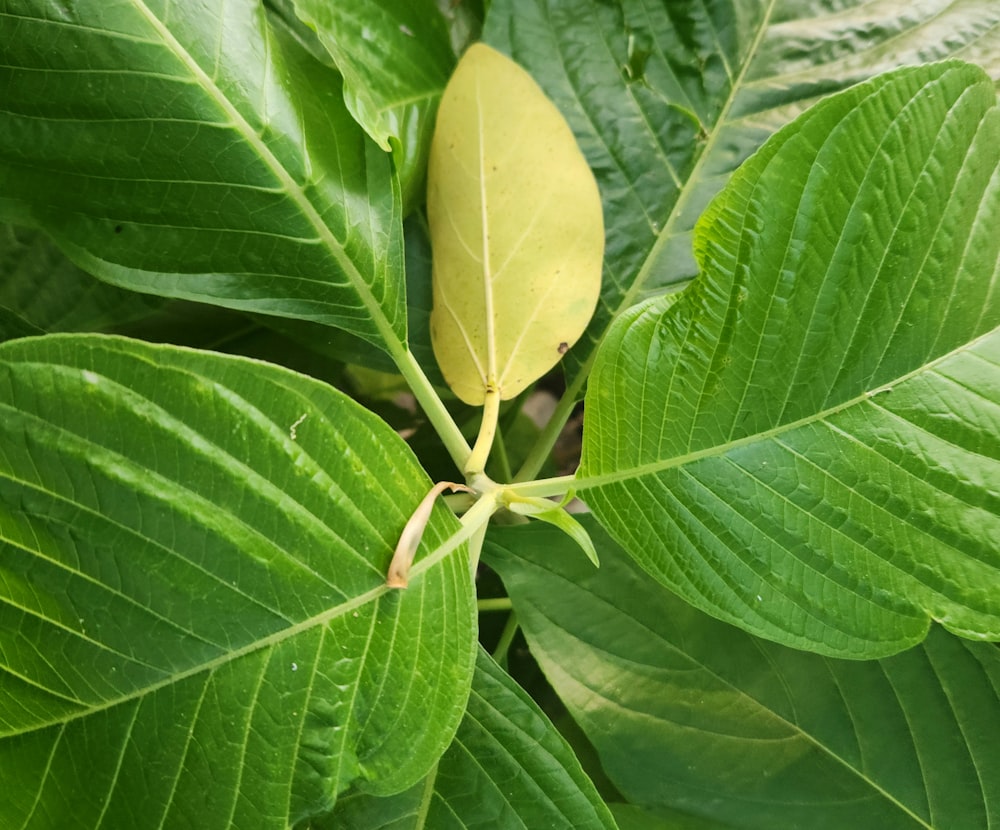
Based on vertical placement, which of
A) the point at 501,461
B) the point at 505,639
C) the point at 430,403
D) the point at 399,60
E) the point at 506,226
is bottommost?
the point at 505,639

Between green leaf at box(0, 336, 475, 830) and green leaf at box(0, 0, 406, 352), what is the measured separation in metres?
0.12

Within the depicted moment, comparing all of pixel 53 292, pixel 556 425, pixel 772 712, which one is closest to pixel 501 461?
pixel 556 425

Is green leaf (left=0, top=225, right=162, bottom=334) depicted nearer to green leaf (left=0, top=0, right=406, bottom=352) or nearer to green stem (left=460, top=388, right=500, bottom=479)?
green leaf (left=0, top=0, right=406, bottom=352)

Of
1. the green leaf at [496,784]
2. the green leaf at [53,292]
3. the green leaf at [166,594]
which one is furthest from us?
the green leaf at [53,292]

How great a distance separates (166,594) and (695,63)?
1.91ft

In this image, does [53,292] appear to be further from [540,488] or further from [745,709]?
[745,709]

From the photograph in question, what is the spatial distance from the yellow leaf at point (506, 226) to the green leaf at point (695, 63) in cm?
6

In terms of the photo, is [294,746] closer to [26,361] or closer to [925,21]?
[26,361]

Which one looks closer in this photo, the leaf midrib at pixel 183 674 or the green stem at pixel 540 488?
the leaf midrib at pixel 183 674

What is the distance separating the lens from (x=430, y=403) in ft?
1.93

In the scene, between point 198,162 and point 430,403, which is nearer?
point 198,162

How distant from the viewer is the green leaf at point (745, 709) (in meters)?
0.62

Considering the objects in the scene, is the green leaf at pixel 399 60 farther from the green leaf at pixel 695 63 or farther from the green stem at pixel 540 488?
the green stem at pixel 540 488

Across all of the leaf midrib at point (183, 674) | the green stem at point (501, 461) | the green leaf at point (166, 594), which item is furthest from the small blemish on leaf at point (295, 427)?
the green stem at point (501, 461)
